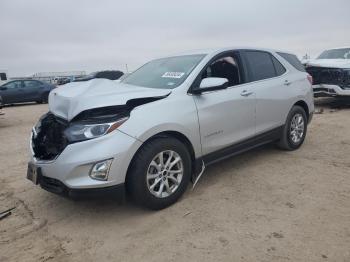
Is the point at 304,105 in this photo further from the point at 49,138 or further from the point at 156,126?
the point at 49,138

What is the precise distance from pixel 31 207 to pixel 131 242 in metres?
1.48

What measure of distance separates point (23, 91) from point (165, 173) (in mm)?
15985

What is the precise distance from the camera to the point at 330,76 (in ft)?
32.4

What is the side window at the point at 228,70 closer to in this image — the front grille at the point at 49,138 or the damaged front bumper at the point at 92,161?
the damaged front bumper at the point at 92,161

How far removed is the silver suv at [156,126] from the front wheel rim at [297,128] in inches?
24.8

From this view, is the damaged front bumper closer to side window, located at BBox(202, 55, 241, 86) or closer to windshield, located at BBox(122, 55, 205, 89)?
windshield, located at BBox(122, 55, 205, 89)

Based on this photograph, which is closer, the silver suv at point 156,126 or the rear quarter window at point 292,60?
the silver suv at point 156,126

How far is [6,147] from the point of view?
7.00 m

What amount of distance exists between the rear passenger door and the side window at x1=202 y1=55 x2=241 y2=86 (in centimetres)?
21

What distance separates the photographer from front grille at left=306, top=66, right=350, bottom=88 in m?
9.59

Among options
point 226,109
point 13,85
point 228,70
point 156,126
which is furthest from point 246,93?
point 13,85

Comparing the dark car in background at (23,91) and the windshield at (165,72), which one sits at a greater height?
the windshield at (165,72)

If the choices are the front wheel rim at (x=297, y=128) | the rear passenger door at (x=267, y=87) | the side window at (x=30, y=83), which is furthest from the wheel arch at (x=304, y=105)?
the side window at (x=30, y=83)

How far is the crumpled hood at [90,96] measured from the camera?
3.43 meters
